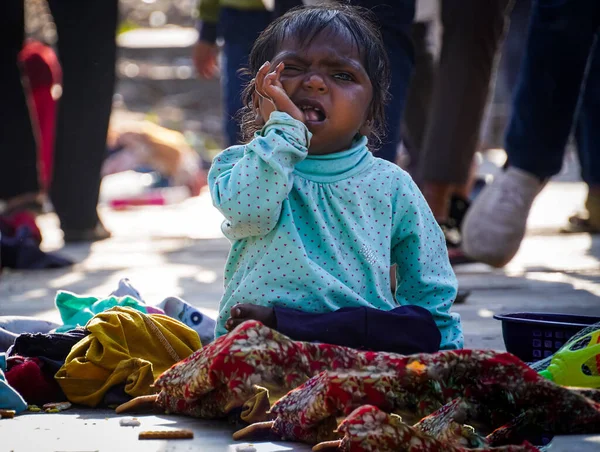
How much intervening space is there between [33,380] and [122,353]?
0.22 m

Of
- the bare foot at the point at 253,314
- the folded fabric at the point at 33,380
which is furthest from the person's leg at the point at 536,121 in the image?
the folded fabric at the point at 33,380

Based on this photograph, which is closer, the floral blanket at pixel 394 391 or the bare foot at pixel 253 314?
the floral blanket at pixel 394 391

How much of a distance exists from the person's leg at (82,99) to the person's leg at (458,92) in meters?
1.96

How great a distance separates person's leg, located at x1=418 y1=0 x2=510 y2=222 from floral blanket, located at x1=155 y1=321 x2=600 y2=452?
→ 9.85 feet

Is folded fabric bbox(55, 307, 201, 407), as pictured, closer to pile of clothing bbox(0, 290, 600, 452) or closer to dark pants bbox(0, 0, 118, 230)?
pile of clothing bbox(0, 290, 600, 452)

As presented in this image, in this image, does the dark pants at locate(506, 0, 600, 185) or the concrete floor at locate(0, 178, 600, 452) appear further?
the dark pants at locate(506, 0, 600, 185)

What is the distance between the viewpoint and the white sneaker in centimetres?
442

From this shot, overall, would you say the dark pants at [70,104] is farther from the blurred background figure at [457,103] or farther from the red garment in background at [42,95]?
the red garment in background at [42,95]

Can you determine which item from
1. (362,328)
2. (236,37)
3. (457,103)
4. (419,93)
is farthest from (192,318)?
(419,93)

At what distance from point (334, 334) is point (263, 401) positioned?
260 millimetres

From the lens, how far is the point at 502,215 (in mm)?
4414

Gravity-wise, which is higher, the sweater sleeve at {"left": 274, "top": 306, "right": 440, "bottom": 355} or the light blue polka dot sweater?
the light blue polka dot sweater

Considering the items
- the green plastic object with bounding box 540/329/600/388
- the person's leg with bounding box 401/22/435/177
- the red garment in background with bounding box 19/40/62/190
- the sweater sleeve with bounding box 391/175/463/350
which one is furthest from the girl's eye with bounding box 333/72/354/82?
the red garment in background with bounding box 19/40/62/190

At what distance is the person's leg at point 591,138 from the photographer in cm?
592
